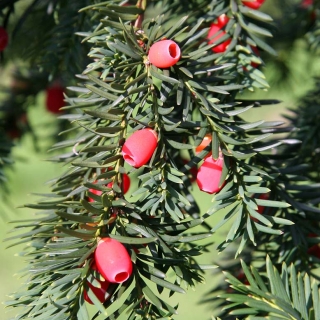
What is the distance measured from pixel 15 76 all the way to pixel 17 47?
0.18ft

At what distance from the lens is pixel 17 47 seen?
0.84 m

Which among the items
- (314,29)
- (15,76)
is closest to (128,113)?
(314,29)

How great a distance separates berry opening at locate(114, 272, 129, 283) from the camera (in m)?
0.38

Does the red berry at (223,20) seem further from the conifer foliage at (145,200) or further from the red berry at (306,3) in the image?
the red berry at (306,3)

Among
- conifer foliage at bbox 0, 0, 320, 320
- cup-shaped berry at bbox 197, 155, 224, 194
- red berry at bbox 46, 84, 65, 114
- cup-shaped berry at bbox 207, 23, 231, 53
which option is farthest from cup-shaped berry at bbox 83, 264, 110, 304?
red berry at bbox 46, 84, 65, 114

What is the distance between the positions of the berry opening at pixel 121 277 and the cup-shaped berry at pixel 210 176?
10 cm

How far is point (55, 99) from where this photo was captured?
32.2 inches

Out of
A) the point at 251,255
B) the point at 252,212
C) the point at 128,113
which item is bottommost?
the point at 251,255

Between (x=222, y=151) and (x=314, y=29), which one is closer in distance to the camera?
(x=222, y=151)

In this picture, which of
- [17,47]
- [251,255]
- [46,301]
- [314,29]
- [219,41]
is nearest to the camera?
[46,301]

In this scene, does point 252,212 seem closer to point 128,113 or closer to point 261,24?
point 128,113

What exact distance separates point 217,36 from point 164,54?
0.15 meters

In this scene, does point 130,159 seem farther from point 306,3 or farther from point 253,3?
point 306,3

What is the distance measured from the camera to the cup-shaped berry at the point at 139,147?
38 cm
